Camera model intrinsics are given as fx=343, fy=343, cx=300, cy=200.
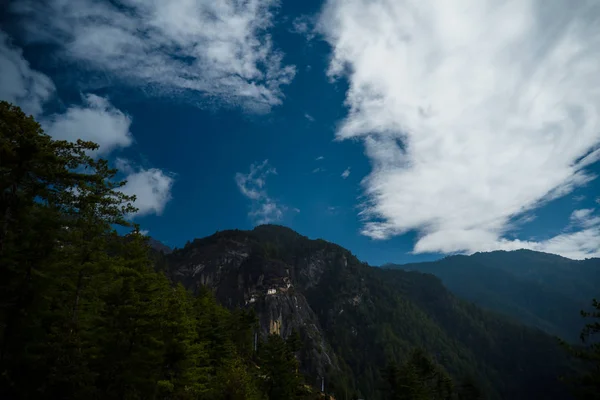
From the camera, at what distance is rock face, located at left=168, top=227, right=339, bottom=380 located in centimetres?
15388

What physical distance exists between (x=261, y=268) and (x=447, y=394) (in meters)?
132

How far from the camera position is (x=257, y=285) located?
168 m

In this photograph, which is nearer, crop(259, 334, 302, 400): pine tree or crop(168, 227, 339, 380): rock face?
crop(259, 334, 302, 400): pine tree

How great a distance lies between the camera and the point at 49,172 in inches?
719

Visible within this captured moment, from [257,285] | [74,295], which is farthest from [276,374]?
[257,285]

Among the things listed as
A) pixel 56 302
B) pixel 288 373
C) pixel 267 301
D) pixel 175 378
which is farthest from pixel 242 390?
pixel 267 301

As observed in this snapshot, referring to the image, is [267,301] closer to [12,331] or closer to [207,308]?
[207,308]

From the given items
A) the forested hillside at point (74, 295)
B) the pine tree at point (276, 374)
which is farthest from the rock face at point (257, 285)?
the forested hillside at point (74, 295)

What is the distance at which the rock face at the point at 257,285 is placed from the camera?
6058 inches

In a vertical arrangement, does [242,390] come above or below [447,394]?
above

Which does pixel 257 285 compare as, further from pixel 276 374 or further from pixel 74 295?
pixel 74 295

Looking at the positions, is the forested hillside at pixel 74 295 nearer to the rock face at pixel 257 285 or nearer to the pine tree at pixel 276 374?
the pine tree at pixel 276 374

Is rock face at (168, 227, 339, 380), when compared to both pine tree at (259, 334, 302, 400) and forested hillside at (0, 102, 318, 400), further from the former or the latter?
forested hillside at (0, 102, 318, 400)

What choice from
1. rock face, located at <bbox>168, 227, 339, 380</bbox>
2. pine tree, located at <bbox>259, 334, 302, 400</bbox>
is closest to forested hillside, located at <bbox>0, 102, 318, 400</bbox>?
pine tree, located at <bbox>259, 334, 302, 400</bbox>
